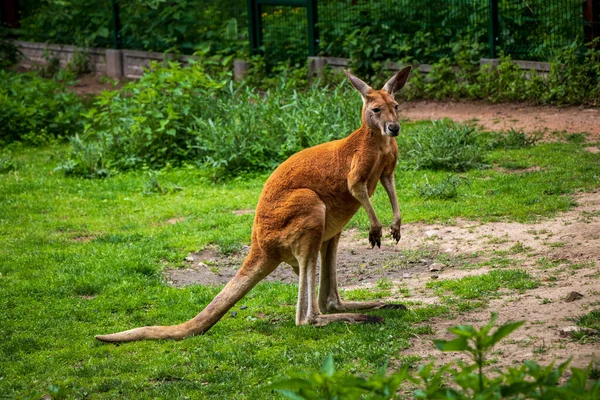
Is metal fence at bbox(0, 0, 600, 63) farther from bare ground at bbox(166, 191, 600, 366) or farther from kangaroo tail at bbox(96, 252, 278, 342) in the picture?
kangaroo tail at bbox(96, 252, 278, 342)

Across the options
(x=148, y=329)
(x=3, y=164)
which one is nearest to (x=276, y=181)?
(x=148, y=329)

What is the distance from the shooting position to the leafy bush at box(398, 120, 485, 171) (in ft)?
31.2

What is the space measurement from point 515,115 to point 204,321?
23.6 feet

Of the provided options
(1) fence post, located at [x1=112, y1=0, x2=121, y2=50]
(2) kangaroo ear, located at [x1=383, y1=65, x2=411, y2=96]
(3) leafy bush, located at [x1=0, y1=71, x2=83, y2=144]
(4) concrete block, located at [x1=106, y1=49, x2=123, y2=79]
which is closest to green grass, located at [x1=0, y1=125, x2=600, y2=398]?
(2) kangaroo ear, located at [x1=383, y1=65, x2=411, y2=96]

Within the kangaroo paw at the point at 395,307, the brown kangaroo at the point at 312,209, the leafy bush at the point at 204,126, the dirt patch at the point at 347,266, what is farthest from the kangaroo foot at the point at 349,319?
the leafy bush at the point at 204,126

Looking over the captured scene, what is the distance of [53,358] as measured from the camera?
17.5 ft

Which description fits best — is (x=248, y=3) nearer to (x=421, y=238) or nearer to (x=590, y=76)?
(x=590, y=76)

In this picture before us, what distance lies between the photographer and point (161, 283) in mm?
6867

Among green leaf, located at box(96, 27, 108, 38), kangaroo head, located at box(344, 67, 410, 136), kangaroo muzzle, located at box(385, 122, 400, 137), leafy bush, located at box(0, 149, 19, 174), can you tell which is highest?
green leaf, located at box(96, 27, 108, 38)

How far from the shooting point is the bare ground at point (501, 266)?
15.9 feet

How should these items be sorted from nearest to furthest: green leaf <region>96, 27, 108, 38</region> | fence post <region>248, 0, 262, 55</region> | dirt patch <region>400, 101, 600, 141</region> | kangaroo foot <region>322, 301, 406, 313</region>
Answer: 1. kangaroo foot <region>322, 301, 406, 313</region>
2. dirt patch <region>400, 101, 600, 141</region>
3. fence post <region>248, 0, 262, 55</region>
4. green leaf <region>96, 27, 108, 38</region>

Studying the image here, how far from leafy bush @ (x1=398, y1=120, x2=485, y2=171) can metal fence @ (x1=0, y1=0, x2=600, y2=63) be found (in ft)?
5.89

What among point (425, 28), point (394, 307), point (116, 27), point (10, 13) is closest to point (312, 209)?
point (394, 307)

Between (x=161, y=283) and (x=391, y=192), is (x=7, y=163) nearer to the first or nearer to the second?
(x=161, y=283)
